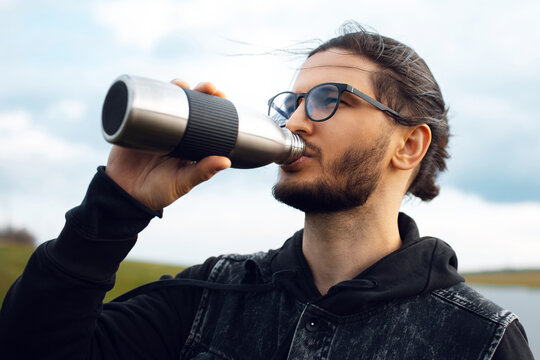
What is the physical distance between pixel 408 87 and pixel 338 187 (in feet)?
2.82

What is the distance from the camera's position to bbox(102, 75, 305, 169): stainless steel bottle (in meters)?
1.61

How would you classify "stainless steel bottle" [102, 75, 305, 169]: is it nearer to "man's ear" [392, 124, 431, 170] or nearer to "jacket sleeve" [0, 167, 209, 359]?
"jacket sleeve" [0, 167, 209, 359]

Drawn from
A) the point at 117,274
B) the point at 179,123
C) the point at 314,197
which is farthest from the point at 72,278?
the point at 117,274

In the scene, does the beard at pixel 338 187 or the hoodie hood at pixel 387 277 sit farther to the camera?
the beard at pixel 338 187

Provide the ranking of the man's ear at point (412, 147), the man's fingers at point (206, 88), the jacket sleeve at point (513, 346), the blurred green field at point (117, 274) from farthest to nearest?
the blurred green field at point (117, 274) < the man's ear at point (412, 147) < the jacket sleeve at point (513, 346) < the man's fingers at point (206, 88)

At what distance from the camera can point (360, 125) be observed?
2492 mm

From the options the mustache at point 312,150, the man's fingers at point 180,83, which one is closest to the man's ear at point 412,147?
the mustache at point 312,150

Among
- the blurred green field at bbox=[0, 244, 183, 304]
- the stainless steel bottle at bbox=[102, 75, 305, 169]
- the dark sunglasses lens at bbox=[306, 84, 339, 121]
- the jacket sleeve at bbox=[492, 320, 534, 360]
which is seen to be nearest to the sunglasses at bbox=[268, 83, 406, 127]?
the dark sunglasses lens at bbox=[306, 84, 339, 121]

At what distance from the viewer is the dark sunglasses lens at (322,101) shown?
97.2 inches

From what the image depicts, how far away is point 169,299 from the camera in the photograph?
2.54 meters

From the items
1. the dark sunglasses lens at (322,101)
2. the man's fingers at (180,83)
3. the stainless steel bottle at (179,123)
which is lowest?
the stainless steel bottle at (179,123)

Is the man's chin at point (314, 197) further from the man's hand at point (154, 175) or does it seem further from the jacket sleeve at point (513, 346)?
the jacket sleeve at point (513, 346)

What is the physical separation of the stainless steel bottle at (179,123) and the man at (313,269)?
90mm

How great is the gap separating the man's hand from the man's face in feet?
2.07
